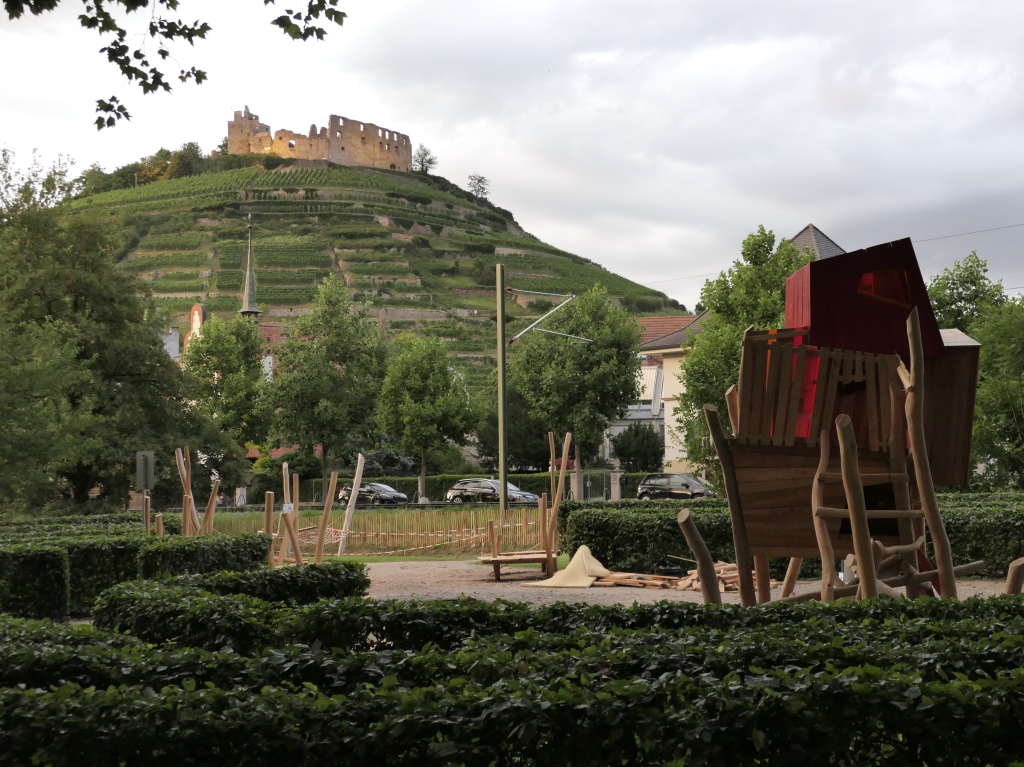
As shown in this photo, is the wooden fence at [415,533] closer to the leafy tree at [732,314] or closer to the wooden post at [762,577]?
the leafy tree at [732,314]

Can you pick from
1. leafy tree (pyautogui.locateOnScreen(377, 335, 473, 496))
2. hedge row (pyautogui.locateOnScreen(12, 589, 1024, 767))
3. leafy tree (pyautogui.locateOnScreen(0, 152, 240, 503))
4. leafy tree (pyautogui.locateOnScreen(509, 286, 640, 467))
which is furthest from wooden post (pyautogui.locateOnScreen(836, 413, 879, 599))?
leafy tree (pyautogui.locateOnScreen(377, 335, 473, 496))

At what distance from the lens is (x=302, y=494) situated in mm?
53969

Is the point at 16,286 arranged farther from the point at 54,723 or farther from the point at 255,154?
the point at 255,154

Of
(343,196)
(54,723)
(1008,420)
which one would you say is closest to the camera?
(54,723)

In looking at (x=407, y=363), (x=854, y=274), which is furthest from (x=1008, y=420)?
(x=407, y=363)

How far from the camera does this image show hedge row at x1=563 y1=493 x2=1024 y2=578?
1731 centimetres

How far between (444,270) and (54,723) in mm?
129564

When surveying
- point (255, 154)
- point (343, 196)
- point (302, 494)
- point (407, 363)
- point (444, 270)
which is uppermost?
point (255, 154)

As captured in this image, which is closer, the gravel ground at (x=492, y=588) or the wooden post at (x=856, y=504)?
the wooden post at (x=856, y=504)

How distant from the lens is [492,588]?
745 inches

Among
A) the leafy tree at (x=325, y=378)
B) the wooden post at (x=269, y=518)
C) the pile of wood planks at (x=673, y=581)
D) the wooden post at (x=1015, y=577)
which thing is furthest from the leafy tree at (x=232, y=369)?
the wooden post at (x=1015, y=577)

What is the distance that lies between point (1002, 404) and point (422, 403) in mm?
32110

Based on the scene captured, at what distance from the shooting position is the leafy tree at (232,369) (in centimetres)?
6050

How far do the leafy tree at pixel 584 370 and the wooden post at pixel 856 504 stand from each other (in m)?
41.2
